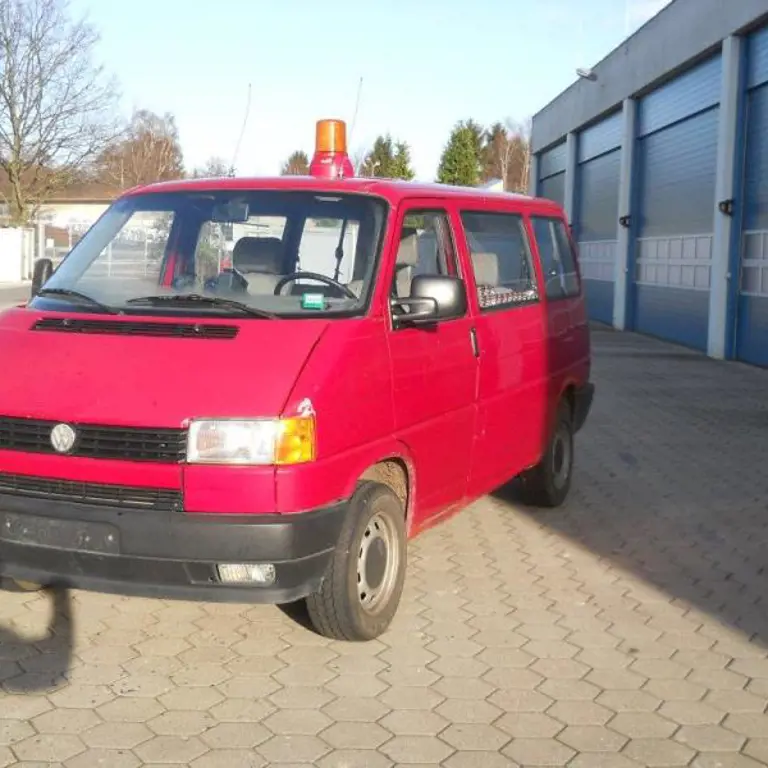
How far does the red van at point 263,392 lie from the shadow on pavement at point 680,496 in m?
1.09

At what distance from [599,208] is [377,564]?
22.9 m

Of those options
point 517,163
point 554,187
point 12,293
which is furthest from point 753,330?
point 517,163

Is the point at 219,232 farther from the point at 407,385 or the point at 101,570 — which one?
the point at 101,570

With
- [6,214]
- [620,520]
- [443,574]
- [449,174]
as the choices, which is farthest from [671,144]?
[449,174]

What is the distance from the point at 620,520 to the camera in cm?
708

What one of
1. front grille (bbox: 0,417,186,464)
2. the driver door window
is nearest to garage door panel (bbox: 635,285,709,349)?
the driver door window

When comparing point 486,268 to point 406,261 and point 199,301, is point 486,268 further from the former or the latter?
point 199,301

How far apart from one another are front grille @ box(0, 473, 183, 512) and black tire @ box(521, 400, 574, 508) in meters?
3.37

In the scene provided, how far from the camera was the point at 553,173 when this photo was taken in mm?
32438

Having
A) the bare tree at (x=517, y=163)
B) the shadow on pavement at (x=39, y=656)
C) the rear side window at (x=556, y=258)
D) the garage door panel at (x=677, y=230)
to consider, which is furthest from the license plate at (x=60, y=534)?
the bare tree at (x=517, y=163)

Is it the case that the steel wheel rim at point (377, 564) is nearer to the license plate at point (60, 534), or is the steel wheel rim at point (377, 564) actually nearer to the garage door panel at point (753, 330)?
the license plate at point (60, 534)

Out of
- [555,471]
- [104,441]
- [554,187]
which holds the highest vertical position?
[554,187]

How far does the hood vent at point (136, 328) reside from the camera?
14.6 ft

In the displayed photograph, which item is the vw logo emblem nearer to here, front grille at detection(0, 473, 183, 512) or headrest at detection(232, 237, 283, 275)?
front grille at detection(0, 473, 183, 512)
